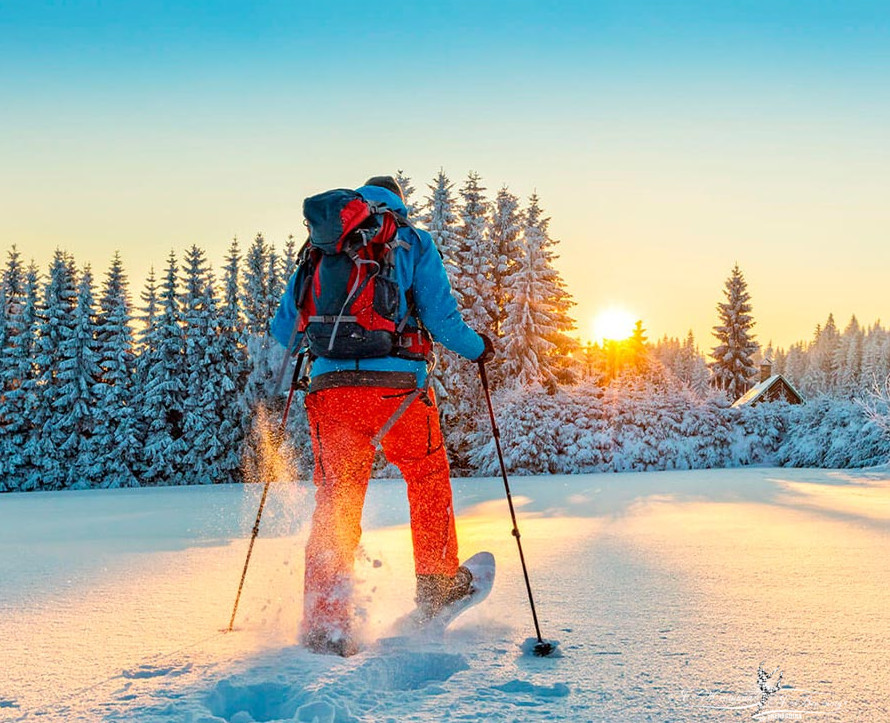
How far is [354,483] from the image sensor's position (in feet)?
9.37

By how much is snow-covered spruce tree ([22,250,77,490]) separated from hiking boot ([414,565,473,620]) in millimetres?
27286

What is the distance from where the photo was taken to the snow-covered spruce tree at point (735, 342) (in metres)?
43.4

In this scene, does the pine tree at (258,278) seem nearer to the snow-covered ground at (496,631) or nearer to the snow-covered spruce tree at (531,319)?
the snow-covered spruce tree at (531,319)

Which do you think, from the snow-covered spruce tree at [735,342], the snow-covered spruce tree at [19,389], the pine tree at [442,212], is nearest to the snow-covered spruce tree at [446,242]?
the pine tree at [442,212]

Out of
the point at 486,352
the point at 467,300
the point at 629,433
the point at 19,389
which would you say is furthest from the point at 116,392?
the point at 486,352

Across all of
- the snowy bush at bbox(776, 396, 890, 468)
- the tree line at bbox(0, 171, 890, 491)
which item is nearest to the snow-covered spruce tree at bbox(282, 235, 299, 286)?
the tree line at bbox(0, 171, 890, 491)

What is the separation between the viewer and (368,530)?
6.06m

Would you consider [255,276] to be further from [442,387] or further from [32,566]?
[32,566]

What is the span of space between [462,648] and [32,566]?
3.37m

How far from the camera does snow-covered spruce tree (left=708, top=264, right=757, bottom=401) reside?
1708 inches

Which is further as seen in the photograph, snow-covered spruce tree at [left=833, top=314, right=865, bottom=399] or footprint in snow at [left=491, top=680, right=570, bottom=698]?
snow-covered spruce tree at [left=833, top=314, right=865, bottom=399]

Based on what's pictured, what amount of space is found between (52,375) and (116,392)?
2872 millimetres

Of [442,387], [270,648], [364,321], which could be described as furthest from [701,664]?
[442,387]

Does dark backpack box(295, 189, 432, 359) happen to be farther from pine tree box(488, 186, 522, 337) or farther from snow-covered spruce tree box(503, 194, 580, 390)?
pine tree box(488, 186, 522, 337)
